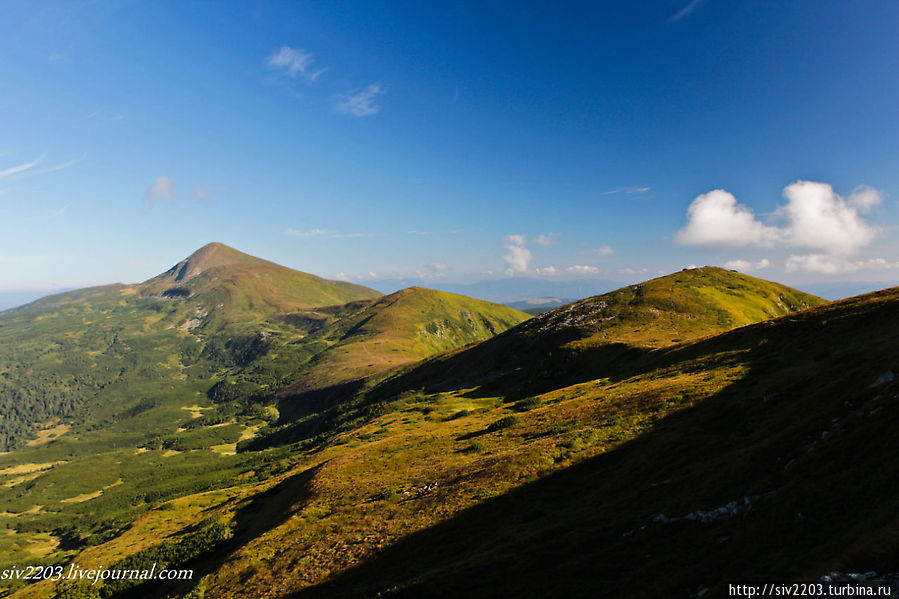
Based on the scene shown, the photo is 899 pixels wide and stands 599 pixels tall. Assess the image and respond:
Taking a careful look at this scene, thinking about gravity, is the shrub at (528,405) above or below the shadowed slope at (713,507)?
below

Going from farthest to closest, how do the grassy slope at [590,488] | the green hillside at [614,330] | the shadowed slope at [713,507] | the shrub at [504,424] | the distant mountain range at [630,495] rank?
the green hillside at [614,330]
the shrub at [504,424]
the grassy slope at [590,488]
the distant mountain range at [630,495]
the shadowed slope at [713,507]

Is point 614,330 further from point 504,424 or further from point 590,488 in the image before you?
point 590,488

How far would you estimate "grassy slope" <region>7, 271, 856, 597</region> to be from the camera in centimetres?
1664

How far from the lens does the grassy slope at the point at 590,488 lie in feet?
54.6

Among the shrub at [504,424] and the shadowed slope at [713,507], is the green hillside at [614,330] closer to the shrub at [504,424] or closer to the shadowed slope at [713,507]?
the shrub at [504,424]

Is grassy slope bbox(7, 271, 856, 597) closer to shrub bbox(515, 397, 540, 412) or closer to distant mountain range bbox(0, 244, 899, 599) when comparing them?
distant mountain range bbox(0, 244, 899, 599)

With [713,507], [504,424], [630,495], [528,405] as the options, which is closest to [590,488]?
[630,495]

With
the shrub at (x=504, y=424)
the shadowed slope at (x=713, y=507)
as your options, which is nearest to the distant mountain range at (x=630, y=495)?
the shadowed slope at (x=713, y=507)

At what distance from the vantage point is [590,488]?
2459 cm

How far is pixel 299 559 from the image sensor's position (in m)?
29.6

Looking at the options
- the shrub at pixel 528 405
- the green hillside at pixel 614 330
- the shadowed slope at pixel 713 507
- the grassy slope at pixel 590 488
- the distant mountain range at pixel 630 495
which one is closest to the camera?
the shadowed slope at pixel 713 507

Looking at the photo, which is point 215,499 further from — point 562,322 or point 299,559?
point 562,322

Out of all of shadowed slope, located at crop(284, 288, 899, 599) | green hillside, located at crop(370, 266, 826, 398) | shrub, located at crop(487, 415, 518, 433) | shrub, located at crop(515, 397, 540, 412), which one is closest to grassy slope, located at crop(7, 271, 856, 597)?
shadowed slope, located at crop(284, 288, 899, 599)

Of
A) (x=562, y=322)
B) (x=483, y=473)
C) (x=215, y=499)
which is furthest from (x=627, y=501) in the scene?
(x=215, y=499)
